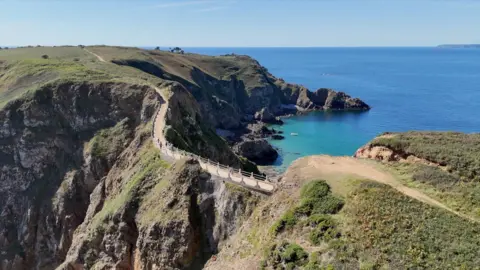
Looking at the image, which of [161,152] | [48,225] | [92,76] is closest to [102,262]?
[161,152]

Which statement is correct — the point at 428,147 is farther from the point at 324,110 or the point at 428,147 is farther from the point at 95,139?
the point at 324,110

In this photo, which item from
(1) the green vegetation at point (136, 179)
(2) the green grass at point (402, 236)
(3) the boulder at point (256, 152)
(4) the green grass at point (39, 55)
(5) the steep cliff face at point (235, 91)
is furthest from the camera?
(5) the steep cliff face at point (235, 91)

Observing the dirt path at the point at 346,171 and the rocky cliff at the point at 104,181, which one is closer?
the dirt path at the point at 346,171

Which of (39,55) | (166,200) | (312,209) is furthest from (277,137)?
(312,209)

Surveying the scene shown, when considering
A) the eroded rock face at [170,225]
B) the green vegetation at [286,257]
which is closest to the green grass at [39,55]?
the eroded rock face at [170,225]

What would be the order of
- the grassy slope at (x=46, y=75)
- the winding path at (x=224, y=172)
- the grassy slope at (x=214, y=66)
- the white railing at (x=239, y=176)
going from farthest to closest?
the grassy slope at (x=214, y=66)
the grassy slope at (x=46, y=75)
the winding path at (x=224, y=172)
the white railing at (x=239, y=176)

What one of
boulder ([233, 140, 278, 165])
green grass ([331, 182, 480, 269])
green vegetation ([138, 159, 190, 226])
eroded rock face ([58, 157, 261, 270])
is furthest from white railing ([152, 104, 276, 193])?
boulder ([233, 140, 278, 165])

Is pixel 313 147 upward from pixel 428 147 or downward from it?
downward

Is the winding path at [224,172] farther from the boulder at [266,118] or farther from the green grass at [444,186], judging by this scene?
the boulder at [266,118]
